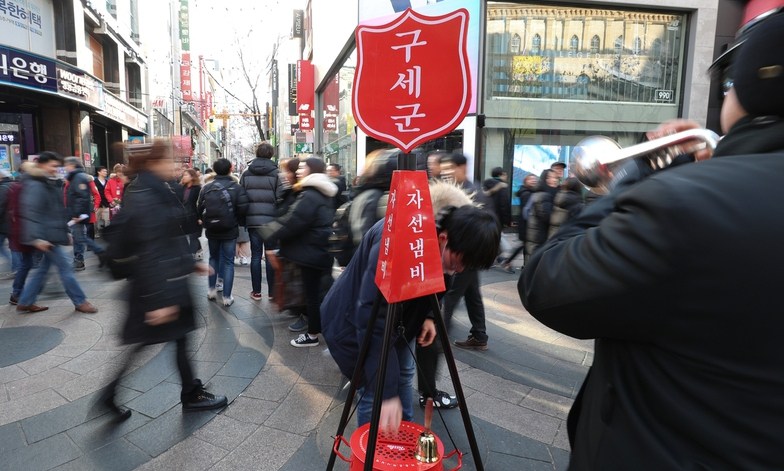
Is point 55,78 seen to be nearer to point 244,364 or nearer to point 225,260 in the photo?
point 225,260

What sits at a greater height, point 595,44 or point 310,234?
point 595,44

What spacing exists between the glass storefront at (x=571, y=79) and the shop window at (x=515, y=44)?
0.07 ft

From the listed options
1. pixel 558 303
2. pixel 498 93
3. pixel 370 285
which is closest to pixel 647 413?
pixel 558 303

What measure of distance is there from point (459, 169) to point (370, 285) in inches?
118

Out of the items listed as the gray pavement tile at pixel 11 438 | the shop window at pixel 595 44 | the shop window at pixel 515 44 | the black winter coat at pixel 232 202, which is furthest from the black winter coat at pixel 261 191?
the shop window at pixel 595 44

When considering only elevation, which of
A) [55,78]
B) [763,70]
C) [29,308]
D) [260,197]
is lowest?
[29,308]

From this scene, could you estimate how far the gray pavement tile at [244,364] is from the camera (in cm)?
395

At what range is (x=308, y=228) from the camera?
4332 millimetres

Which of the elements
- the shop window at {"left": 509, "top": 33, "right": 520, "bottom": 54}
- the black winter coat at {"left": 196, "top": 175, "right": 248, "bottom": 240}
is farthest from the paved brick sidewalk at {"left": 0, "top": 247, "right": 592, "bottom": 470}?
the shop window at {"left": 509, "top": 33, "right": 520, "bottom": 54}

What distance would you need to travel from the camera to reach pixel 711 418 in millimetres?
877

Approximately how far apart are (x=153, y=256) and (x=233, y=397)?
131cm

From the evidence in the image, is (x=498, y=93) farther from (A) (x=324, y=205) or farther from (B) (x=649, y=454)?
(B) (x=649, y=454)

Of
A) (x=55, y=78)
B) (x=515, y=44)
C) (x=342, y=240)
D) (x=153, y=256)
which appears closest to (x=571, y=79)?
Result: (x=515, y=44)

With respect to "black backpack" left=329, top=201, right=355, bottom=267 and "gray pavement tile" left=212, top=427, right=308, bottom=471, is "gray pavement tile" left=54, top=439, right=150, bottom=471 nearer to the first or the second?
"gray pavement tile" left=212, top=427, right=308, bottom=471
